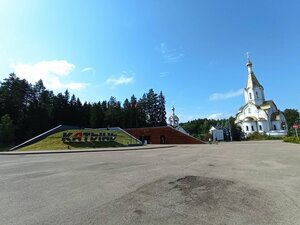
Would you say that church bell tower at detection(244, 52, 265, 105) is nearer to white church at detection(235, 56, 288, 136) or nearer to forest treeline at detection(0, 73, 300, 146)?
white church at detection(235, 56, 288, 136)

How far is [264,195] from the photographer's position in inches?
262

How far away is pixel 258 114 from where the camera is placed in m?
69.4

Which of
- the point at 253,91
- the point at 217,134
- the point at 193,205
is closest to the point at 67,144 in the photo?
the point at 193,205

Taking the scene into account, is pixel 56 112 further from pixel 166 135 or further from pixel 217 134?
pixel 217 134

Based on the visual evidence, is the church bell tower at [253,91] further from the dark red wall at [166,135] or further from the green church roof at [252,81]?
the dark red wall at [166,135]

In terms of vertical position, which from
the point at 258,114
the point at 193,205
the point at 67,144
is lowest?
the point at 193,205

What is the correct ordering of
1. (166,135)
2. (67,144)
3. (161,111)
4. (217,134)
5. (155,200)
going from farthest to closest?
(161,111), (217,134), (166,135), (67,144), (155,200)

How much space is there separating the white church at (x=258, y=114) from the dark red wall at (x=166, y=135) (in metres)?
27.4

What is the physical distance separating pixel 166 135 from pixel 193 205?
4370cm

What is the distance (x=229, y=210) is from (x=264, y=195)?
1.82 m

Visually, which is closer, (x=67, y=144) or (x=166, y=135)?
(x=67, y=144)

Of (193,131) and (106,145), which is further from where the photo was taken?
(193,131)

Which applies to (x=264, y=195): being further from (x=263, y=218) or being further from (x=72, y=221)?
(x=72, y=221)

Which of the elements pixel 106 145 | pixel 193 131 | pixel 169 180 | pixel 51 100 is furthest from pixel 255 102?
pixel 169 180
